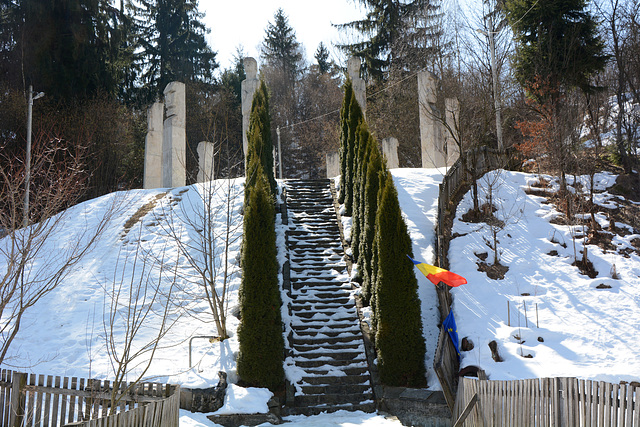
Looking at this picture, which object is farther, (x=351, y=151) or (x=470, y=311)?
(x=351, y=151)

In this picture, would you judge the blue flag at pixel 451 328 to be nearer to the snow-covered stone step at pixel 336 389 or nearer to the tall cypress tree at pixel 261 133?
the snow-covered stone step at pixel 336 389

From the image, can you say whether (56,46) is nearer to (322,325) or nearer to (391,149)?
(391,149)

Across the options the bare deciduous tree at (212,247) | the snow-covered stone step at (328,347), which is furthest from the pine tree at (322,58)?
the snow-covered stone step at (328,347)

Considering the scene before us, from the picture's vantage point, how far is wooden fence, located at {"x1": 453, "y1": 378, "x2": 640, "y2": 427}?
16.3ft

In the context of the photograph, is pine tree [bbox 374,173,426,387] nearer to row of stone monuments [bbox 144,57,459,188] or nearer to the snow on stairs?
the snow on stairs

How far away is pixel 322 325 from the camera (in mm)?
11188

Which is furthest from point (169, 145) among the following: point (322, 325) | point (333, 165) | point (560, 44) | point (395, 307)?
point (560, 44)

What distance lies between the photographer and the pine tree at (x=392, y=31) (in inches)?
1124

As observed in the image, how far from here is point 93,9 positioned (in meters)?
24.3

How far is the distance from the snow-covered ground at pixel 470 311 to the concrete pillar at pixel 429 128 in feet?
14.5

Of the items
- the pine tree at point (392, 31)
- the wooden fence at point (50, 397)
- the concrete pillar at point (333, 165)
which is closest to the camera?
the wooden fence at point (50, 397)

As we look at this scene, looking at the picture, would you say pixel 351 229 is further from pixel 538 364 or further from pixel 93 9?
pixel 93 9

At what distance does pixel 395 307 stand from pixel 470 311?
216 cm

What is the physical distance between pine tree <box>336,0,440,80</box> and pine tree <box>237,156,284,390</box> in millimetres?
20976
